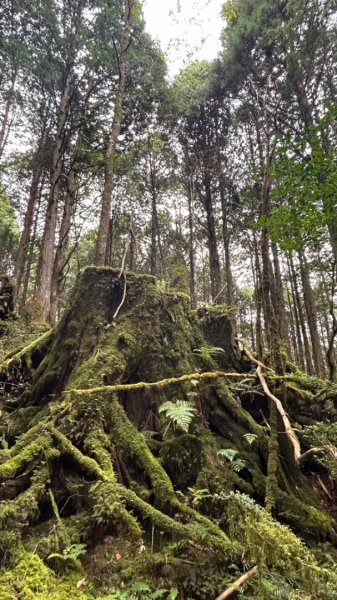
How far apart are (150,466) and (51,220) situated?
1257 cm

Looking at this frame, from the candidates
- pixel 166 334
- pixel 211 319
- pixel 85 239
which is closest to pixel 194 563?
pixel 166 334

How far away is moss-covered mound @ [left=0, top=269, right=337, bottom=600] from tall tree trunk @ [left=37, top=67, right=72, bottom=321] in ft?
23.5

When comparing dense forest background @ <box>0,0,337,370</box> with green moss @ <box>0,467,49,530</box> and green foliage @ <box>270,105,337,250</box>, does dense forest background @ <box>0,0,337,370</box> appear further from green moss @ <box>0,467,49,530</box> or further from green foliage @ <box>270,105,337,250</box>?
green moss @ <box>0,467,49,530</box>

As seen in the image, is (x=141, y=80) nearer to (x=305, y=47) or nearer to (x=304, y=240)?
(x=305, y=47)

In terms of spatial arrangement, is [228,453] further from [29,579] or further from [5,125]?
[5,125]

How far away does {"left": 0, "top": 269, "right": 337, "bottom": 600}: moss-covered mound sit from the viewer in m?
2.37

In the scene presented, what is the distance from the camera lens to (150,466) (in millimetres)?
3293

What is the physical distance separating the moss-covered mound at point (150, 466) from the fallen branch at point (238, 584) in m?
0.03

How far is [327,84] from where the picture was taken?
12.5 metres

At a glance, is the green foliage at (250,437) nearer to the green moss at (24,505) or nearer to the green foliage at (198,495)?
the green foliage at (198,495)

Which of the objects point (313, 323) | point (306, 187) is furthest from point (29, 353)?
point (313, 323)

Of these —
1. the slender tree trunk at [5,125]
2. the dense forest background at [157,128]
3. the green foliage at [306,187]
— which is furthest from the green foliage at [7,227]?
the green foliage at [306,187]

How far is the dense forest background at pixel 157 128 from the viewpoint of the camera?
36.8 ft

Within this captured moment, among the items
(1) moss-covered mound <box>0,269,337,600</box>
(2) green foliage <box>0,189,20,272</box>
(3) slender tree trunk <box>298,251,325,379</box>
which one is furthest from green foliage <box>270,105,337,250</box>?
(2) green foliage <box>0,189,20,272</box>
